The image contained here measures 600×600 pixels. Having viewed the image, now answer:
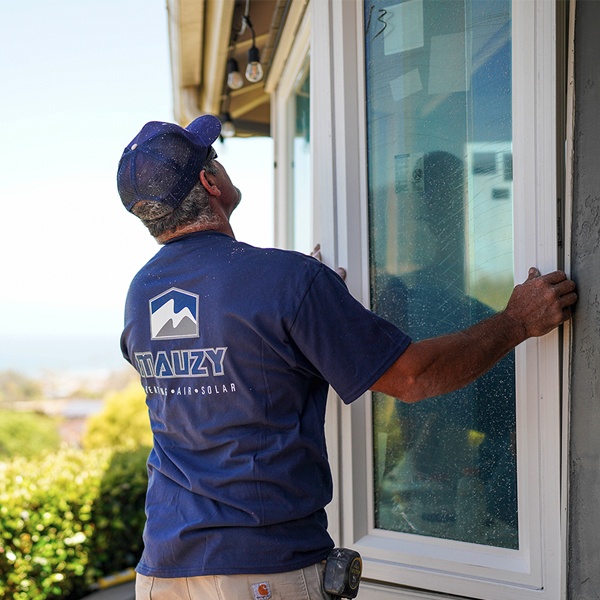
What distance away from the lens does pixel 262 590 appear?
153cm

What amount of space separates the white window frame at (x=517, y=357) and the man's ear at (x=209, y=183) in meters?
0.44

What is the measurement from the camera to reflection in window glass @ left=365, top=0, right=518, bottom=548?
1829 millimetres

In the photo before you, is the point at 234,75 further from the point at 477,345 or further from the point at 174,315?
the point at 477,345

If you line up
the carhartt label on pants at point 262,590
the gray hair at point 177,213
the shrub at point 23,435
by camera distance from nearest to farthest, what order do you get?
1. the carhartt label on pants at point 262,590
2. the gray hair at point 177,213
3. the shrub at point 23,435

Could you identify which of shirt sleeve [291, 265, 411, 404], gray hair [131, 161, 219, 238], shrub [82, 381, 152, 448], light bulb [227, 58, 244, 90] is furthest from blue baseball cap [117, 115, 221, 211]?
shrub [82, 381, 152, 448]

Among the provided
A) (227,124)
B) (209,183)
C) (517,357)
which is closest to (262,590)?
(517,357)

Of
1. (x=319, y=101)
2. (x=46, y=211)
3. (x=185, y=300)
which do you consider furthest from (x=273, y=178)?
(x=46, y=211)

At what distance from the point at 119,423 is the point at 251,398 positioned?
11945 mm

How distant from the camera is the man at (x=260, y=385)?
60.6 inches

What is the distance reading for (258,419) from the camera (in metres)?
1.58

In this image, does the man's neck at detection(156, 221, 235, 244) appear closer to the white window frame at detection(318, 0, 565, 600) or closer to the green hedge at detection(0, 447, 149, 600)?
the white window frame at detection(318, 0, 565, 600)

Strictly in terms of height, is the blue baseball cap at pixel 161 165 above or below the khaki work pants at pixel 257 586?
above

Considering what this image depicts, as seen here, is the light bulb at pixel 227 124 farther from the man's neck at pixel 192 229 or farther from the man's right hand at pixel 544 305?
the man's right hand at pixel 544 305

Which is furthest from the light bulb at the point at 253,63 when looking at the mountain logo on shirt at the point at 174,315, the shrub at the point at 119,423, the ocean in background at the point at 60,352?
the ocean in background at the point at 60,352
